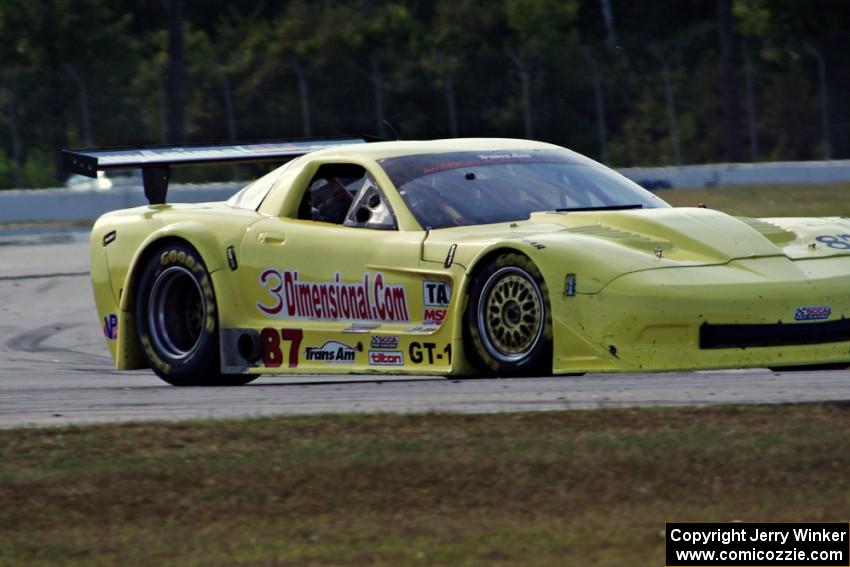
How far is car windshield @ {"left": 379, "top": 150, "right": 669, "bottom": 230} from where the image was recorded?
28.3ft

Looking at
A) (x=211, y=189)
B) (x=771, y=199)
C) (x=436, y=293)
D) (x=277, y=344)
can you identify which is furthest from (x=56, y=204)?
(x=436, y=293)

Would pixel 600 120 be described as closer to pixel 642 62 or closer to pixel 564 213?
pixel 642 62

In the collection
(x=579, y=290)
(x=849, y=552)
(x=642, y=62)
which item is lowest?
(x=849, y=552)

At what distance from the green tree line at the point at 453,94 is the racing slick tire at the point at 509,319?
1704 centimetres

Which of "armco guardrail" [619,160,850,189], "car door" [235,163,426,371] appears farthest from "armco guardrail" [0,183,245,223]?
"car door" [235,163,426,371]

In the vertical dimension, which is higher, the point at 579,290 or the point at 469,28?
the point at 469,28

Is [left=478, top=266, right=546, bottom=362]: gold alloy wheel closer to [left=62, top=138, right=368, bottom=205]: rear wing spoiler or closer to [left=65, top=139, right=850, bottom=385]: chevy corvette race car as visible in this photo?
[left=65, top=139, right=850, bottom=385]: chevy corvette race car

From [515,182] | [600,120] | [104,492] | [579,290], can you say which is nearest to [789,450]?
[579,290]

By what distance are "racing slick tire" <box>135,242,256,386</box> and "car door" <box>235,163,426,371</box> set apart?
354 millimetres

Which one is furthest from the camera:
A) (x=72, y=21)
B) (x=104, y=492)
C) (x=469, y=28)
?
(x=469, y=28)

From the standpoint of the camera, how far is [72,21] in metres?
38.4

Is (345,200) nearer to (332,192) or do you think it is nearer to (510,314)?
(332,192)

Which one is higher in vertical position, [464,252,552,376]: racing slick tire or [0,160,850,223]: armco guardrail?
[0,160,850,223]: armco guardrail

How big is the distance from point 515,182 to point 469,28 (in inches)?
1352
